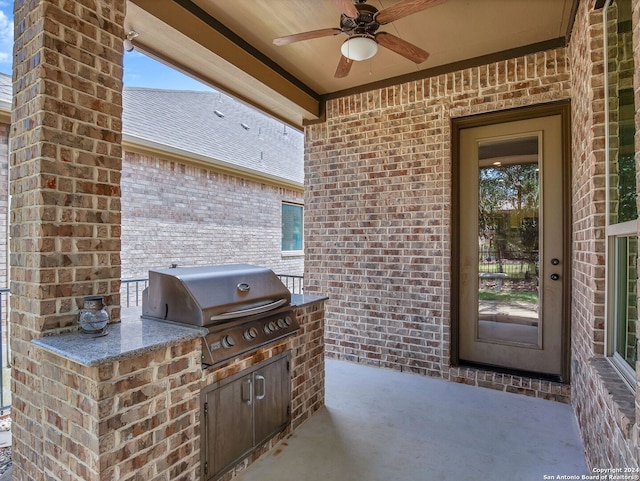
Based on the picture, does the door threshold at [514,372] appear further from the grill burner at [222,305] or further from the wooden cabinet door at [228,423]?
the wooden cabinet door at [228,423]

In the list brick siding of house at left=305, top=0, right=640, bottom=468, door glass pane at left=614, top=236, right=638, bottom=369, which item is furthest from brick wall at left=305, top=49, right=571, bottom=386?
door glass pane at left=614, top=236, right=638, bottom=369

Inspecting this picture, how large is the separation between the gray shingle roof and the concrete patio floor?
13.8 ft

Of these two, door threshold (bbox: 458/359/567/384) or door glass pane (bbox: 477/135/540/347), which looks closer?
door threshold (bbox: 458/359/567/384)

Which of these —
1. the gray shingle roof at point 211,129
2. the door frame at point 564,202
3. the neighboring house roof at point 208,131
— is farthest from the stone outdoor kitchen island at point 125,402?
the gray shingle roof at point 211,129

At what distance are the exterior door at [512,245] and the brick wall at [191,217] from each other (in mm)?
4074

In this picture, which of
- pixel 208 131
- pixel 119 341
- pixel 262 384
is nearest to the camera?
pixel 119 341

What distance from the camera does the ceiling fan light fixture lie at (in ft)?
8.00

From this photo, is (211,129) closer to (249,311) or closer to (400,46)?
(400,46)

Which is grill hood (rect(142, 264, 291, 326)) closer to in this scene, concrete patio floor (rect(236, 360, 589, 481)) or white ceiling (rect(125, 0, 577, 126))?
concrete patio floor (rect(236, 360, 589, 481))

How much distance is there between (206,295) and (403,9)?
1.99 metres

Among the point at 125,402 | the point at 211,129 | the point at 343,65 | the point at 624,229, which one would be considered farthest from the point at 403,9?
the point at 211,129

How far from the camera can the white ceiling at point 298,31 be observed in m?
2.58

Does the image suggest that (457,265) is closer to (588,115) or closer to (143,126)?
(588,115)

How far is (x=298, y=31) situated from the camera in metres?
2.93
